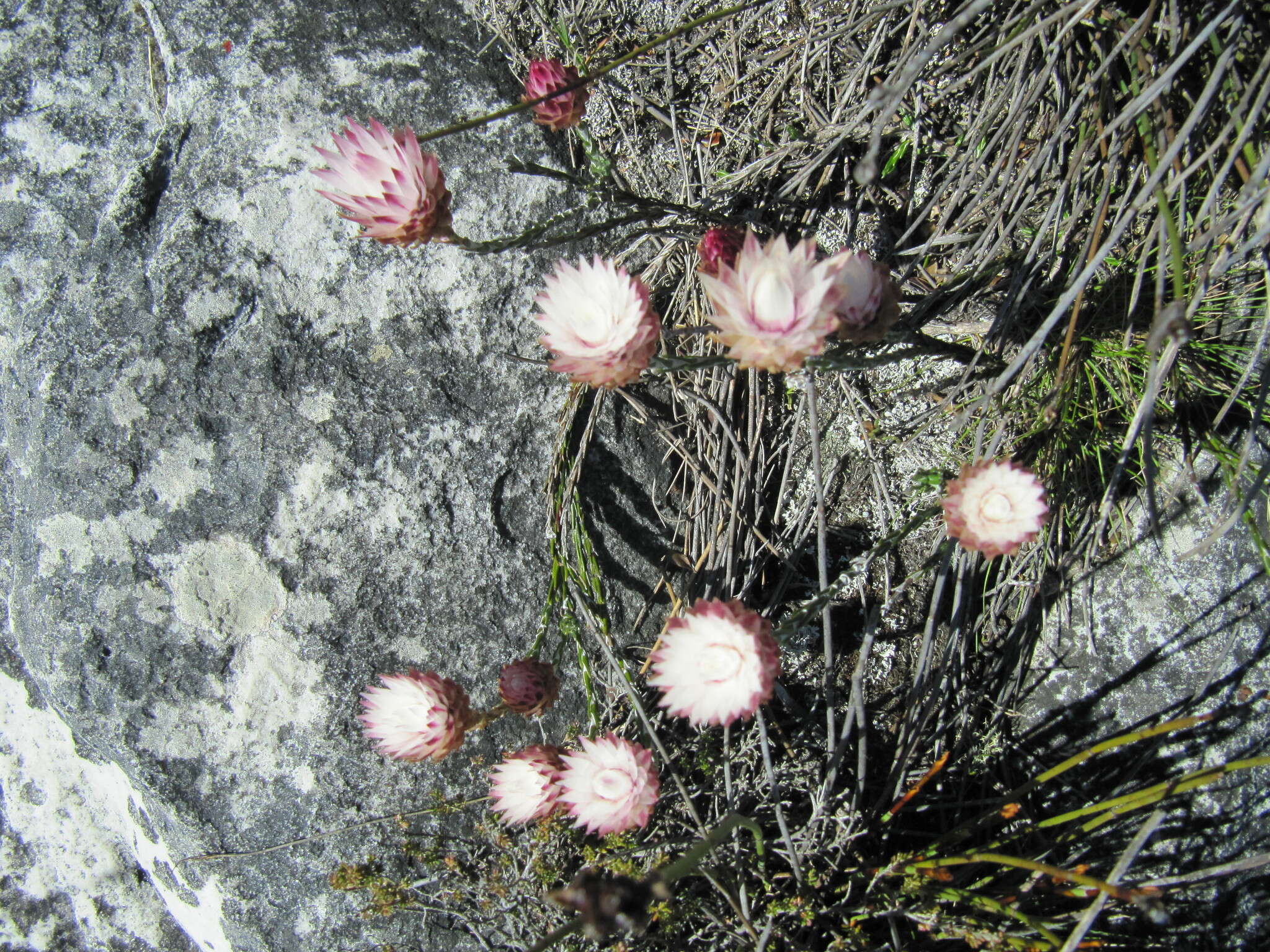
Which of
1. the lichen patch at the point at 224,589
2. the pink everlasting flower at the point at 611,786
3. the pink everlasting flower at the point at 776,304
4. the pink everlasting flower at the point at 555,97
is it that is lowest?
the pink everlasting flower at the point at 611,786

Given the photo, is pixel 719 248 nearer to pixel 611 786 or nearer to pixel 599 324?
pixel 599 324

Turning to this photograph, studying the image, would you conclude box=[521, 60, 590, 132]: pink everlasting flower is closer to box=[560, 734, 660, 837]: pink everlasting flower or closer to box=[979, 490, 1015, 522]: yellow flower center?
box=[979, 490, 1015, 522]: yellow flower center

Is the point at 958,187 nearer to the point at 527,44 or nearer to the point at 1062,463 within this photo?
the point at 1062,463

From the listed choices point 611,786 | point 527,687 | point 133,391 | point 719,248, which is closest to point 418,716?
point 527,687

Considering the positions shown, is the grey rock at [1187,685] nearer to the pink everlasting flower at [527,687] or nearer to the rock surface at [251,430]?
the pink everlasting flower at [527,687]

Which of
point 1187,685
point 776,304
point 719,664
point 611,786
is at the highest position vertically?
point 776,304

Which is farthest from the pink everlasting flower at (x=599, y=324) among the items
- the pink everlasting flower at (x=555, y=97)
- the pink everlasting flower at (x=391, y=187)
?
the pink everlasting flower at (x=555, y=97)

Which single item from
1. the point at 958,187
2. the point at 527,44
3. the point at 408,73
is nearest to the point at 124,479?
the point at 408,73
